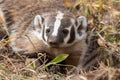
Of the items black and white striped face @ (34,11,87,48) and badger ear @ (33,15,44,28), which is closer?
black and white striped face @ (34,11,87,48)

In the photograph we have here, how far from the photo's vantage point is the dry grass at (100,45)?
13.5ft

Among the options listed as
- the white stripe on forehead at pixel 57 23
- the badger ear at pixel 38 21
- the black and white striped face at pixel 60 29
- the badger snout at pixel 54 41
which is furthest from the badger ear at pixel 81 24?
the badger snout at pixel 54 41

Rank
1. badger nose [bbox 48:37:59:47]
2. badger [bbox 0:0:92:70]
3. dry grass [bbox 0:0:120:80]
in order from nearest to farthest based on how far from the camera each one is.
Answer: dry grass [bbox 0:0:120:80] → badger nose [bbox 48:37:59:47] → badger [bbox 0:0:92:70]

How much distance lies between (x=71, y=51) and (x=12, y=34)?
781mm

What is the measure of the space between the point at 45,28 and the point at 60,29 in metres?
0.22

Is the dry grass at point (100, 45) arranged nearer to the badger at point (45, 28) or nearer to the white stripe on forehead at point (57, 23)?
the badger at point (45, 28)

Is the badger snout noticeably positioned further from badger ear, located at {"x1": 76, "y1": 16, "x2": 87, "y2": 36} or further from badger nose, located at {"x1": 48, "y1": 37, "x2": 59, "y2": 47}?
badger ear, located at {"x1": 76, "y1": 16, "x2": 87, "y2": 36}

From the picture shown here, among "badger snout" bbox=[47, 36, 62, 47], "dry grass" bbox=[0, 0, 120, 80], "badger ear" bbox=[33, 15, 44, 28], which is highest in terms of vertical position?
"badger ear" bbox=[33, 15, 44, 28]

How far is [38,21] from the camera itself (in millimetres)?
4922

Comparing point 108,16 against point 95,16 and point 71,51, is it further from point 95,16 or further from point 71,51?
point 71,51

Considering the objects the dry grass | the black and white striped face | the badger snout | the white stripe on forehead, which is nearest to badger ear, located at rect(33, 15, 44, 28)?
the black and white striped face

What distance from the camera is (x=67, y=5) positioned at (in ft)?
18.6

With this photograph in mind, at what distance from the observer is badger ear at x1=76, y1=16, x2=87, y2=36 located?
488cm

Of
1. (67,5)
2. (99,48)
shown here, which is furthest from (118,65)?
(67,5)
